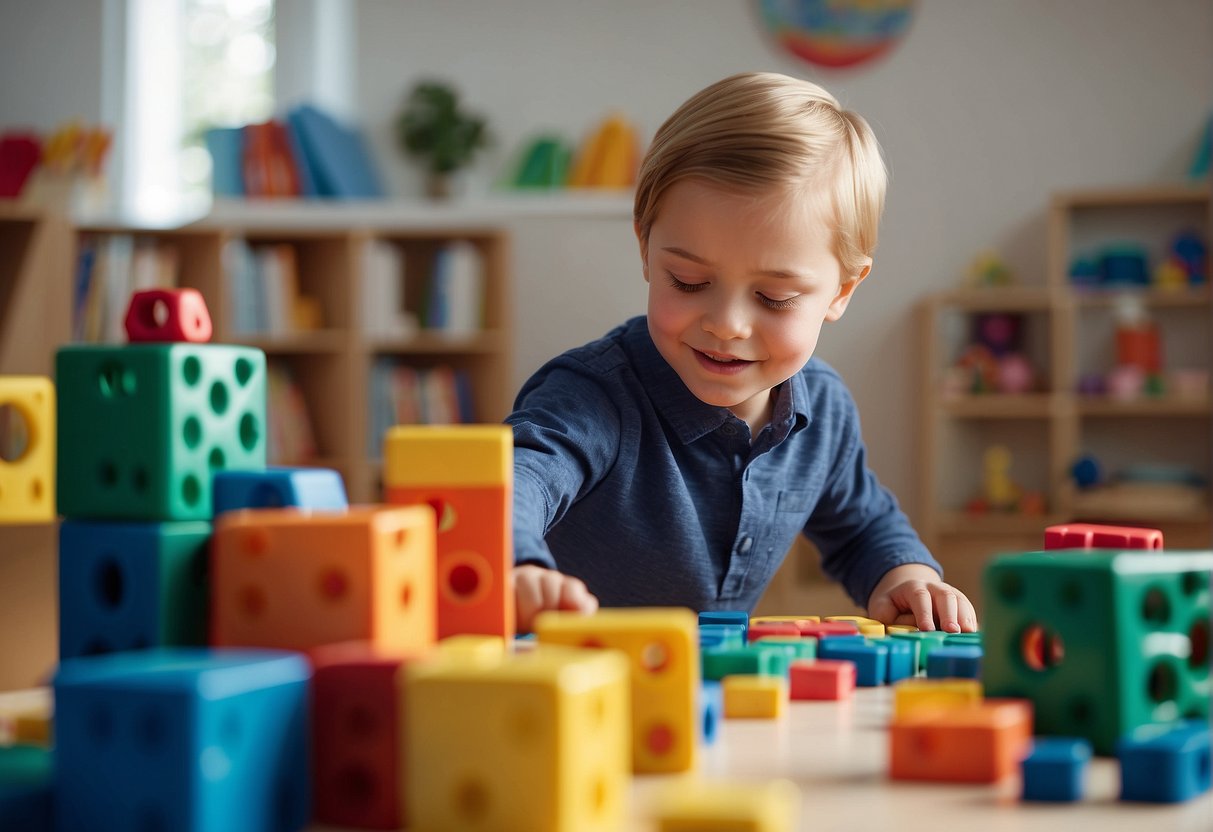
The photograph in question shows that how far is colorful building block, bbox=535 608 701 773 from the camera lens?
1.87 ft

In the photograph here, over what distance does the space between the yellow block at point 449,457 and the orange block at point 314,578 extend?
10cm

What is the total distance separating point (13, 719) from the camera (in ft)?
2.02

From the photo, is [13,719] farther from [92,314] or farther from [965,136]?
[965,136]

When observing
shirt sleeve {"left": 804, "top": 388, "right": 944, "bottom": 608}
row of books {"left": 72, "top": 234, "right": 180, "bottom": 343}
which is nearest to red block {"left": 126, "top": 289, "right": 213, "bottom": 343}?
shirt sleeve {"left": 804, "top": 388, "right": 944, "bottom": 608}

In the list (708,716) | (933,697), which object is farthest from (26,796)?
(933,697)

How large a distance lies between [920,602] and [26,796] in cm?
79

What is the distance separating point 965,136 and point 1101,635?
3.76m

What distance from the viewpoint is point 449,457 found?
0.69 m

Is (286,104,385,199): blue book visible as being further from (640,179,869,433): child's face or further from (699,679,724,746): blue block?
(699,679,724,746): blue block

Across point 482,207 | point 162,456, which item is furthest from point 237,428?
point 482,207

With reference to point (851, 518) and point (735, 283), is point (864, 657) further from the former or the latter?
point (851, 518)

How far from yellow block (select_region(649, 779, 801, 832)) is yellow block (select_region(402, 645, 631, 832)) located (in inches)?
1.3

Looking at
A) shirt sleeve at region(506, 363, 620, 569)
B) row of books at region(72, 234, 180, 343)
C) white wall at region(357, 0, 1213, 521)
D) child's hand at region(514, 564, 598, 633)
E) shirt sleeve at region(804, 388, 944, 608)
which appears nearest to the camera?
child's hand at region(514, 564, 598, 633)

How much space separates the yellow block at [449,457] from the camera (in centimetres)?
68
